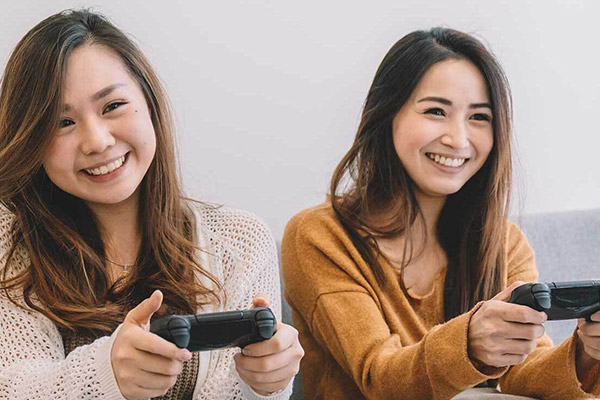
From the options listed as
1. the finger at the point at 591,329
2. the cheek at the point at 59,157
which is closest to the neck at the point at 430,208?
the finger at the point at 591,329

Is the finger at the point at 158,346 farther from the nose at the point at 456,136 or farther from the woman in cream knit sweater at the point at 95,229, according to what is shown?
the nose at the point at 456,136

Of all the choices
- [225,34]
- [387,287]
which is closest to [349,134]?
[225,34]

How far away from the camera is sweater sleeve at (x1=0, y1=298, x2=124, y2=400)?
122 centimetres

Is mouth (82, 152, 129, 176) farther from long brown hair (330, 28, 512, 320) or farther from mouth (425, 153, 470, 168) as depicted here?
Result: mouth (425, 153, 470, 168)

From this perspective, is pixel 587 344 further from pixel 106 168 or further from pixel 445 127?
pixel 106 168

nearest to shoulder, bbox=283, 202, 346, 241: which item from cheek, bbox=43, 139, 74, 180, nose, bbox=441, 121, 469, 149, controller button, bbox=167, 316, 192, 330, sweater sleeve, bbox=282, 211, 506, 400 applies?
sweater sleeve, bbox=282, 211, 506, 400

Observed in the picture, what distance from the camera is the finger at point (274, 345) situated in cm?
122

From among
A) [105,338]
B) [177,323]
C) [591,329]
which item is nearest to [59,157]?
[105,338]

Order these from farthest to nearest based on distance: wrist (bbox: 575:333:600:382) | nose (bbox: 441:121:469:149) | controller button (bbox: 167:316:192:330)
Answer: nose (bbox: 441:121:469:149), wrist (bbox: 575:333:600:382), controller button (bbox: 167:316:192:330)

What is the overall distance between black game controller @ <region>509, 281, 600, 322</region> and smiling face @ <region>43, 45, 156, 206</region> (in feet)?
1.97

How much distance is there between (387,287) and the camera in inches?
A: 64.7

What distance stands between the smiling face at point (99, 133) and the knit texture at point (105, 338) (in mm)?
166

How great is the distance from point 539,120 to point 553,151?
0.28 feet

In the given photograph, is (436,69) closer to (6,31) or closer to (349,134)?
(349,134)
